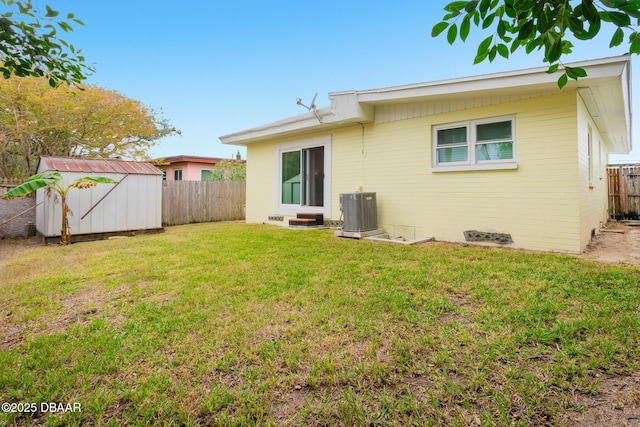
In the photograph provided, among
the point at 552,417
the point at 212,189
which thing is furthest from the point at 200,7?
the point at 552,417

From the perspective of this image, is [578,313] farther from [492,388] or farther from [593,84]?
[593,84]

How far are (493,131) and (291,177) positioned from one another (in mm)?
5540

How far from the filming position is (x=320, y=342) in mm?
2316

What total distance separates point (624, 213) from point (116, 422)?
1523 centimetres

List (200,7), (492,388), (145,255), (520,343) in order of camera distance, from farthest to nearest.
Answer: (200,7), (145,255), (520,343), (492,388)

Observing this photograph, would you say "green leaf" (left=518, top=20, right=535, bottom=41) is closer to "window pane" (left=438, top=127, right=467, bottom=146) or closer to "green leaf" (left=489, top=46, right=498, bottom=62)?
"green leaf" (left=489, top=46, right=498, bottom=62)

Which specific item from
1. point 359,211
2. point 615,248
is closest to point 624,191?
point 615,248

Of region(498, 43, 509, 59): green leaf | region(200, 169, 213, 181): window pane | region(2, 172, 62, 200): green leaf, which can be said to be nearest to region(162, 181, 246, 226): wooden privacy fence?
region(2, 172, 62, 200): green leaf

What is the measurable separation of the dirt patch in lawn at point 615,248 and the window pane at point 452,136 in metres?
2.90

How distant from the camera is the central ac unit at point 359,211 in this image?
6891 mm

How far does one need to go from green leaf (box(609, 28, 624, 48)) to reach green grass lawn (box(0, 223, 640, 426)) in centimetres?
181

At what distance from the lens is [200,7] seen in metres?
8.98

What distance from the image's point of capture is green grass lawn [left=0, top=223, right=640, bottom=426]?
64.9 inches

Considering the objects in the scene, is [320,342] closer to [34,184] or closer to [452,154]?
[452,154]
